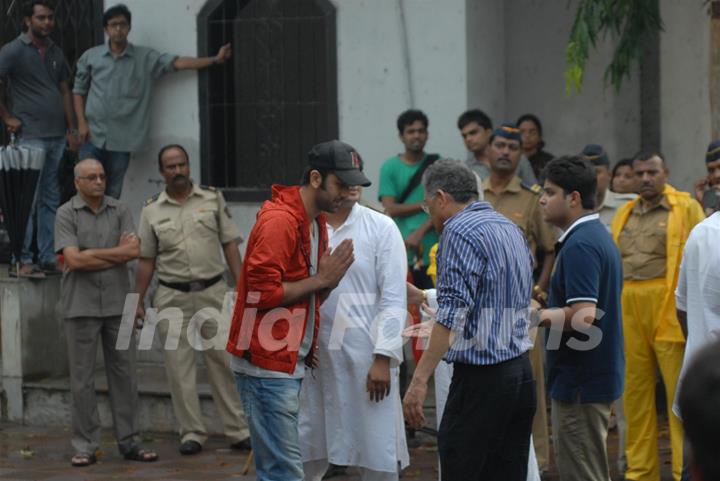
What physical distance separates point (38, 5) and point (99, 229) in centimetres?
297

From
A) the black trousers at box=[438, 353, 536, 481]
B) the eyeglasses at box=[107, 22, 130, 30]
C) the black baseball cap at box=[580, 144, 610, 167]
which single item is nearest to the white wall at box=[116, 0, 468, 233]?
the eyeglasses at box=[107, 22, 130, 30]

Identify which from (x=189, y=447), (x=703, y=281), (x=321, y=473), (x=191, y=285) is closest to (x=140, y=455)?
(x=189, y=447)

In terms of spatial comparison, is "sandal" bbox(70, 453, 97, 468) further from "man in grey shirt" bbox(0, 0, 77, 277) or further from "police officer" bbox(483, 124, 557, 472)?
"police officer" bbox(483, 124, 557, 472)

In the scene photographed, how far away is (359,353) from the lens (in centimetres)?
723

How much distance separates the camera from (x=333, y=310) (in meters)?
7.19

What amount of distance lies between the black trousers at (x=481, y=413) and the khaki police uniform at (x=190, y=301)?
415cm

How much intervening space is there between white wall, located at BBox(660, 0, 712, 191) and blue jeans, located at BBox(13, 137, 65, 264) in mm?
5324

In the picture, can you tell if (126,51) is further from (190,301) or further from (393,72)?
(190,301)

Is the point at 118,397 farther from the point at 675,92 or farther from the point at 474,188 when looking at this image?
the point at 675,92

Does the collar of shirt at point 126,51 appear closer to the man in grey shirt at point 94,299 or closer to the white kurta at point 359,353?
the man in grey shirt at point 94,299

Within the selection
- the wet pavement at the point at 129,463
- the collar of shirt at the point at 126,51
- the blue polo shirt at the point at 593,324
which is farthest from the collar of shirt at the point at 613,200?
the collar of shirt at the point at 126,51

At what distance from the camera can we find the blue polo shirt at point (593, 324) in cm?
638

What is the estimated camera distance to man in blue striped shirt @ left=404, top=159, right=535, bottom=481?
230 inches

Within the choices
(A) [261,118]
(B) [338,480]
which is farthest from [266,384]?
(A) [261,118]
